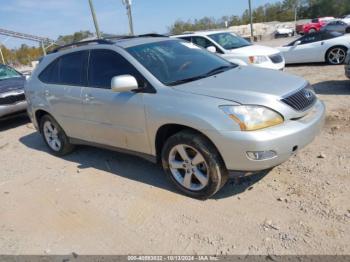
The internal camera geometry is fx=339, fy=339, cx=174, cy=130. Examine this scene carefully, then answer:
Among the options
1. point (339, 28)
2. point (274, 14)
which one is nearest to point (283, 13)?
point (274, 14)

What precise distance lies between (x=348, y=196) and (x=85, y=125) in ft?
11.1

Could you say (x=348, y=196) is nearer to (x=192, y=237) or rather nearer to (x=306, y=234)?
(x=306, y=234)

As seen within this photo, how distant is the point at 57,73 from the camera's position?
206 inches

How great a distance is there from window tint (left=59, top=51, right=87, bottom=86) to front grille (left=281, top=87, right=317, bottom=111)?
2.73m

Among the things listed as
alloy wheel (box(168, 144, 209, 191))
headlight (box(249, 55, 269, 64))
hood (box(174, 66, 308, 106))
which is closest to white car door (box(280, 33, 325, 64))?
headlight (box(249, 55, 269, 64))

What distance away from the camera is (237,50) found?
30.9 ft

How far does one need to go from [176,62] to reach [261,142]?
163cm

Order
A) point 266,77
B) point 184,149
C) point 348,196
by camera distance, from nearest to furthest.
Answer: point 348,196 → point 184,149 → point 266,77

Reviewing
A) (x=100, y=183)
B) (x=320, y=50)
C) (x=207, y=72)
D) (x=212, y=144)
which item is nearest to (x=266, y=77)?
(x=207, y=72)

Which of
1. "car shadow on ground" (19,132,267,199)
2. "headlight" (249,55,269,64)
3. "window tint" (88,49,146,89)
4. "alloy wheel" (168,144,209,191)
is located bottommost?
"car shadow on ground" (19,132,267,199)

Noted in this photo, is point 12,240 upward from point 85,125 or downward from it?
downward

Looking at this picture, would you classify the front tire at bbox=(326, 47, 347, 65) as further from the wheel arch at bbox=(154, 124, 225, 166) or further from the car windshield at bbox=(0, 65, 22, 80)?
the car windshield at bbox=(0, 65, 22, 80)

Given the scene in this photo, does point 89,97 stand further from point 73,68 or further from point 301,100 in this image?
point 301,100

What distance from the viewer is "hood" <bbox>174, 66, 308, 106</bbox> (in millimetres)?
3303
